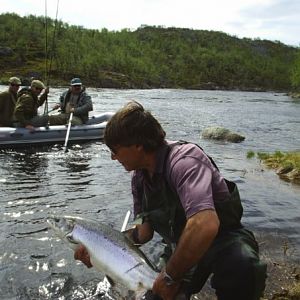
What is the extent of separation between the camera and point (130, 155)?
127 inches

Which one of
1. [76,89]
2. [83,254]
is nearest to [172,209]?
[83,254]

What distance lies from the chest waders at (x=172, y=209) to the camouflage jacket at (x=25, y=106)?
11763 millimetres

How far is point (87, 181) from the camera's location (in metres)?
10.9

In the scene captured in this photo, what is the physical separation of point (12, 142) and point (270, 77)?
11609 cm

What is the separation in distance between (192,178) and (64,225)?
1119 millimetres

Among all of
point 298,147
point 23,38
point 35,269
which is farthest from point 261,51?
point 35,269

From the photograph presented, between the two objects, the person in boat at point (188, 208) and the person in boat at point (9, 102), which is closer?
the person in boat at point (188, 208)

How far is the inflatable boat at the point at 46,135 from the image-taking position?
48.0ft

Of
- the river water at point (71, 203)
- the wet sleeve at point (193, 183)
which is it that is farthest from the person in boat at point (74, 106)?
the wet sleeve at point (193, 183)

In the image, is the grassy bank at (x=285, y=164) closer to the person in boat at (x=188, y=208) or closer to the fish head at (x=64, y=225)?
the person in boat at (x=188, y=208)

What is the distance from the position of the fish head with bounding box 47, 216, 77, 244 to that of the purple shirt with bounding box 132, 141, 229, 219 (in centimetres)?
77

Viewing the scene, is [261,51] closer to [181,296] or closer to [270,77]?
[270,77]

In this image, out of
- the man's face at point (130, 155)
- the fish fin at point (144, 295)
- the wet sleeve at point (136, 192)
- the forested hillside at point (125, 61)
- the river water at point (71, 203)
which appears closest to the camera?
the fish fin at point (144, 295)

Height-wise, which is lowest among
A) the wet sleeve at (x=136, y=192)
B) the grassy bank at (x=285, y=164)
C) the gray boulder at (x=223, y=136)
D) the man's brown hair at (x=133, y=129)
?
the gray boulder at (x=223, y=136)
